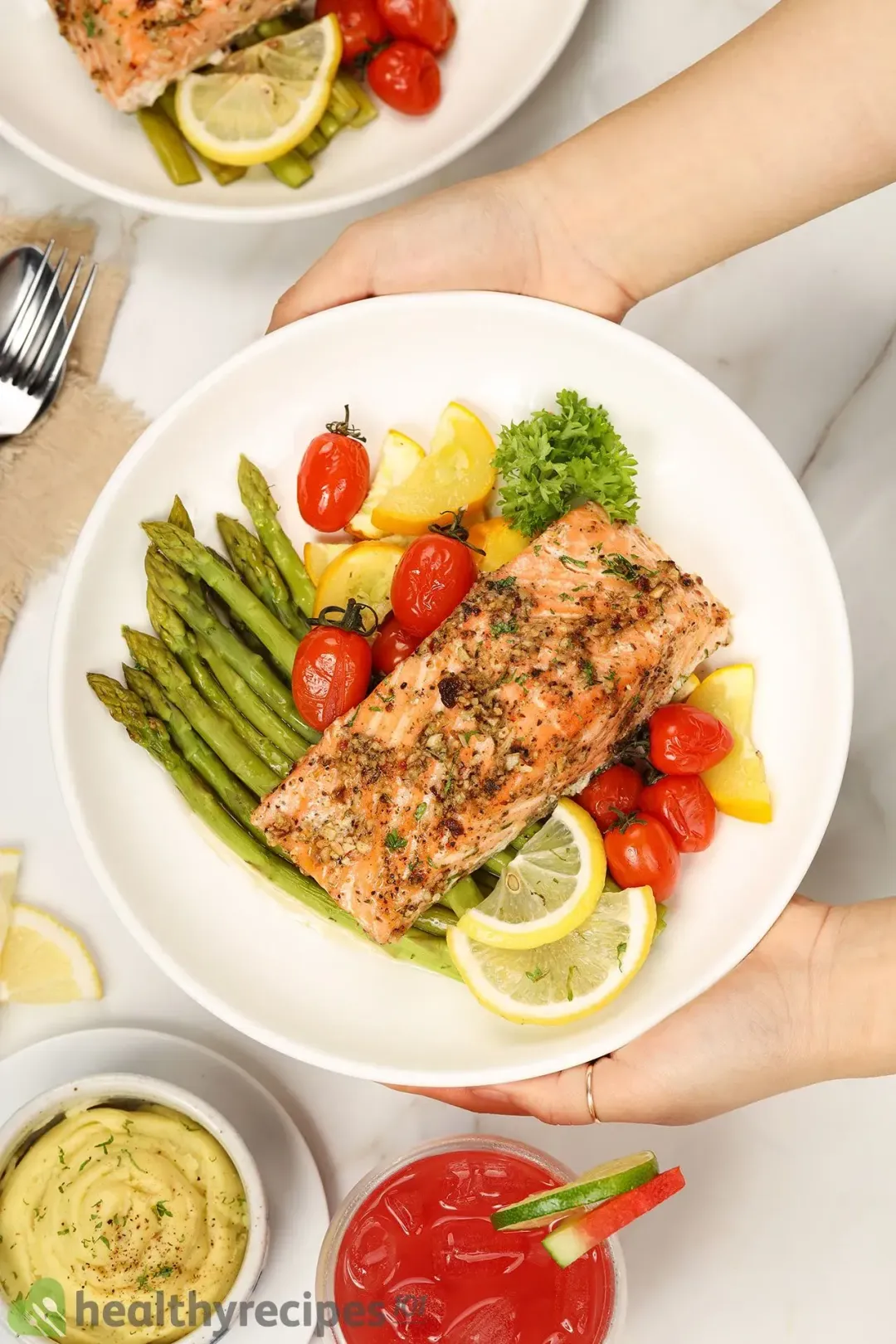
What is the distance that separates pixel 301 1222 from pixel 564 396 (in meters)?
3.10

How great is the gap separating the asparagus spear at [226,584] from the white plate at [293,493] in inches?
4.4

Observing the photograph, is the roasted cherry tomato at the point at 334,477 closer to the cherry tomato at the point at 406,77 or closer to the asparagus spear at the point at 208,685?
the asparagus spear at the point at 208,685

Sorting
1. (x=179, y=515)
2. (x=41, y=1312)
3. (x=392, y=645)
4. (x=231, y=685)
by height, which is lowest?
(x=41, y=1312)

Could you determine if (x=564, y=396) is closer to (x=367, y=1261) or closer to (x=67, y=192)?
(x=67, y=192)

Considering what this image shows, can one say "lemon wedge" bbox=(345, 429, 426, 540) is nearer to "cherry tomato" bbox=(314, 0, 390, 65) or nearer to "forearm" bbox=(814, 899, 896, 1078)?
"cherry tomato" bbox=(314, 0, 390, 65)

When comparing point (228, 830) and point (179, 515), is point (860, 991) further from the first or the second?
point (179, 515)

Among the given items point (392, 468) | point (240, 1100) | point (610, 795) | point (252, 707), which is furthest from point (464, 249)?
point (240, 1100)

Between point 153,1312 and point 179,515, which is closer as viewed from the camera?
point 179,515

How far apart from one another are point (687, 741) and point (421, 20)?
9.38ft

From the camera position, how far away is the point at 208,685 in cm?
403

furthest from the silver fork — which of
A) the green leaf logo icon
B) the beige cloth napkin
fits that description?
the green leaf logo icon

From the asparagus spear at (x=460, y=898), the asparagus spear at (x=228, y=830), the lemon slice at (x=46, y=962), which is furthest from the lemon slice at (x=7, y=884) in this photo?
the asparagus spear at (x=460, y=898)

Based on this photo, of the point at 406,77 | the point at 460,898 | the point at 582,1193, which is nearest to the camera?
the point at 582,1193

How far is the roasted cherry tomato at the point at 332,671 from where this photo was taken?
3.79 metres
